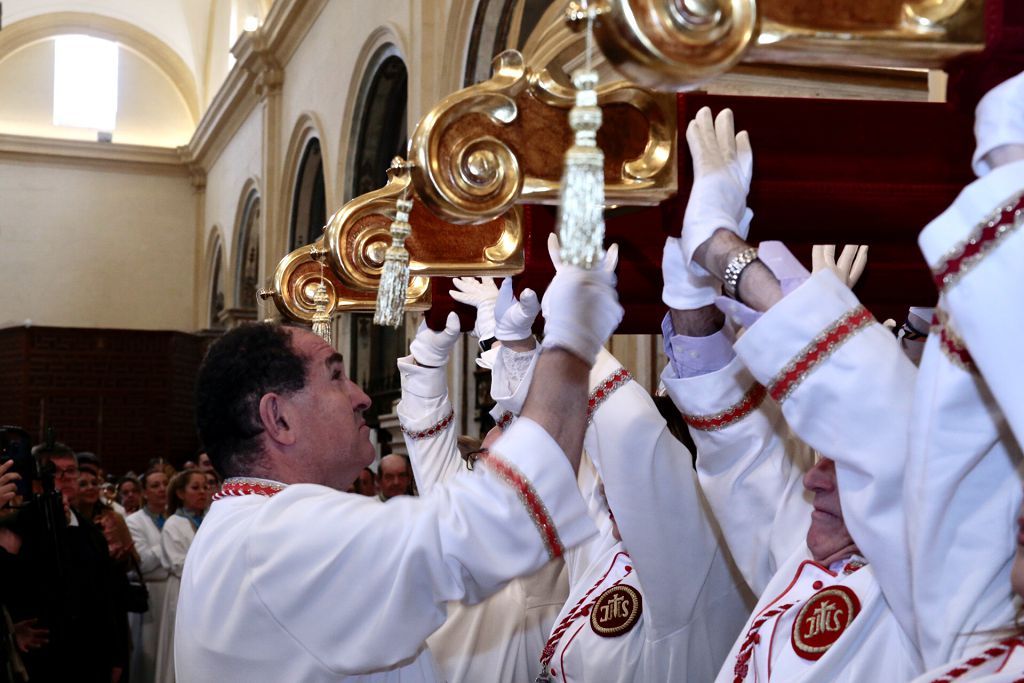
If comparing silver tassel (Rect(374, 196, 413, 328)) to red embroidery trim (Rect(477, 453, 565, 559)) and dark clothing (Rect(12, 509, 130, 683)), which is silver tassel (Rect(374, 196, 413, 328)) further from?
dark clothing (Rect(12, 509, 130, 683))

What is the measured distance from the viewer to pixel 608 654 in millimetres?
2686

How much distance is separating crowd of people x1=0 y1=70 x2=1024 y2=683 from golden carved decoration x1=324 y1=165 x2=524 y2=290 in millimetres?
169

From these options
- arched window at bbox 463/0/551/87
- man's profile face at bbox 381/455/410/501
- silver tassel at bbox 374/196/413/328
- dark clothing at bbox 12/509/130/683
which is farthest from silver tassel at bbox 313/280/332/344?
arched window at bbox 463/0/551/87

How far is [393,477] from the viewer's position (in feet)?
21.3

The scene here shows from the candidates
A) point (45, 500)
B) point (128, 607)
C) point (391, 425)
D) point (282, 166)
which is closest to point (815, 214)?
point (45, 500)

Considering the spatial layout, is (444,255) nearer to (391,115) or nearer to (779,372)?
(779,372)

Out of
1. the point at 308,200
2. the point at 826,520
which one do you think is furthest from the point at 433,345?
the point at 308,200

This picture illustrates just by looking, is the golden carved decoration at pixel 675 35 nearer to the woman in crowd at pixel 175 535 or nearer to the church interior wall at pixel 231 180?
the woman in crowd at pixel 175 535

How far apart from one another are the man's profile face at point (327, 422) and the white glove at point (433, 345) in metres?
1.55

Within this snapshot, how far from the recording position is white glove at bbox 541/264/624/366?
1606 millimetres

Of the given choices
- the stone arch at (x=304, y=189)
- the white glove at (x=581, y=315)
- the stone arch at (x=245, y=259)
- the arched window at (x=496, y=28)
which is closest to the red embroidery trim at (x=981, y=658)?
the white glove at (x=581, y=315)

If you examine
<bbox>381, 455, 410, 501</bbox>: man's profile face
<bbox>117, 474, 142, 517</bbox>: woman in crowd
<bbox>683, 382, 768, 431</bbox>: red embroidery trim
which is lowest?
<bbox>117, 474, 142, 517</bbox>: woman in crowd

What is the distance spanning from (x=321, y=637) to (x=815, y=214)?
3.27ft

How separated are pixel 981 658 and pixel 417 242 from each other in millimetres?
1478
